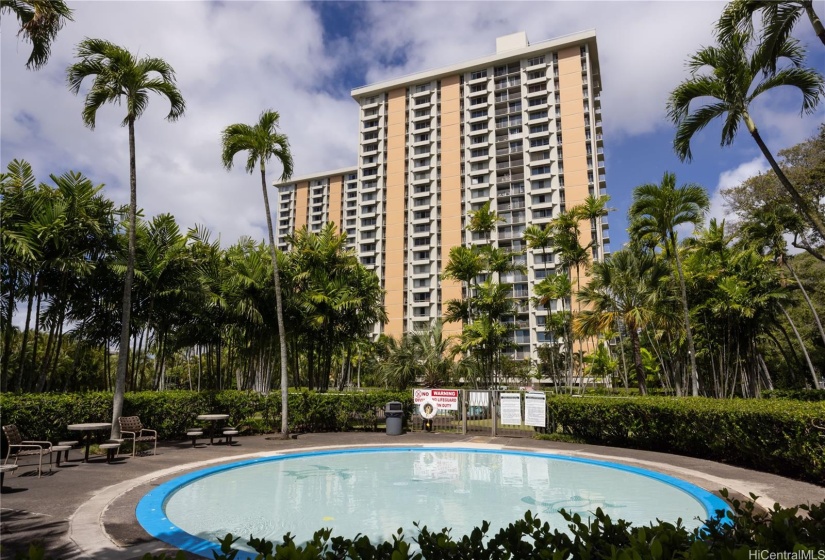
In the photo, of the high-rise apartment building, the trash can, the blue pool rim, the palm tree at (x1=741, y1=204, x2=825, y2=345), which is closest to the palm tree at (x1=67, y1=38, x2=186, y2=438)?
the blue pool rim

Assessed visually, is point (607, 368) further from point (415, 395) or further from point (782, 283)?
point (415, 395)

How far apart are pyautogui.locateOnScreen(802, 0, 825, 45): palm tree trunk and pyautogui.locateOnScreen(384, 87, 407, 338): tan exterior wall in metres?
55.7

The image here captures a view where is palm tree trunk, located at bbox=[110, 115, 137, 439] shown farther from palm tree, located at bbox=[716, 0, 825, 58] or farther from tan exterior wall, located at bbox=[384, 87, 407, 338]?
tan exterior wall, located at bbox=[384, 87, 407, 338]

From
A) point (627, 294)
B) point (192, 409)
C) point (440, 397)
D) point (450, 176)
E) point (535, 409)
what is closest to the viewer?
point (192, 409)

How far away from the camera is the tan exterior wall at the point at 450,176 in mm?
61938

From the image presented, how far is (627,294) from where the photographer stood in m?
19.5

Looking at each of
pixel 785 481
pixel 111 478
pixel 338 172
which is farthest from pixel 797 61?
pixel 338 172

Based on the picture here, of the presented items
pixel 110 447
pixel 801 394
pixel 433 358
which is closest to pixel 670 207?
pixel 801 394

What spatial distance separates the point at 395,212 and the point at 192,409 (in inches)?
2128

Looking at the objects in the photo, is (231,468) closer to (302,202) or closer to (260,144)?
(260,144)

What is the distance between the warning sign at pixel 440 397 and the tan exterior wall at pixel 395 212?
45.1 metres

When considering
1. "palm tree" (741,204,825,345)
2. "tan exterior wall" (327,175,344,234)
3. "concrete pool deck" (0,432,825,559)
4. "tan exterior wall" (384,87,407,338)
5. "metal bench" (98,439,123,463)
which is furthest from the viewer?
"tan exterior wall" (327,175,344,234)

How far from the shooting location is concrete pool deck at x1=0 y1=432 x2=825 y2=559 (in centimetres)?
570

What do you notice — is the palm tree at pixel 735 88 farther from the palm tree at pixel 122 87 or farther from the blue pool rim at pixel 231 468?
the palm tree at pixel 122 87
